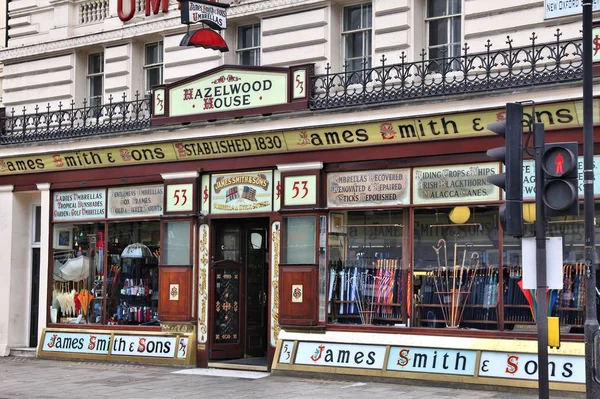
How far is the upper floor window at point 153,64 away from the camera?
2225 centimetres

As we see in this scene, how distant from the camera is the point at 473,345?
16406 mm

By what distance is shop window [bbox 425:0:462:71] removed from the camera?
18.0m

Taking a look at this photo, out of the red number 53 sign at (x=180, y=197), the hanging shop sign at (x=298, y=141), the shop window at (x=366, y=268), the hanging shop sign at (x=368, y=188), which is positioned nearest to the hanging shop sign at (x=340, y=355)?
the shop window at (x=366, y=268)

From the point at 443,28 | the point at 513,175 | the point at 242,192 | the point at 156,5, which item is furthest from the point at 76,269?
the point at 513,175

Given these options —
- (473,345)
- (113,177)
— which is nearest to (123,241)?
(113,177)

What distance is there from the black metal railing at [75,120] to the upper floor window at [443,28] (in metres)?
6.44

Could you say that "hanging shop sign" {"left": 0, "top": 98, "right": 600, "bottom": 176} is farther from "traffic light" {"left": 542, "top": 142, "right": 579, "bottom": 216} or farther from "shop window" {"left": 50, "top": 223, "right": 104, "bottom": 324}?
"traffic light" {"left": 542, "top": 142, "right": 579, "bottom": 216}

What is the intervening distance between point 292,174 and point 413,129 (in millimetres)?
2787

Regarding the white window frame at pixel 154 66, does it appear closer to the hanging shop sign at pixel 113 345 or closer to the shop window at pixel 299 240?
the shop window at pixel 299 240

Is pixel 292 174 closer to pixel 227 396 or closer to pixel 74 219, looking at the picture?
pixel 227 396

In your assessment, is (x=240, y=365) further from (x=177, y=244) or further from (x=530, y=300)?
(x=530, y=300)

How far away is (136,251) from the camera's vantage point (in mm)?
21719

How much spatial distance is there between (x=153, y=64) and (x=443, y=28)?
286 inches

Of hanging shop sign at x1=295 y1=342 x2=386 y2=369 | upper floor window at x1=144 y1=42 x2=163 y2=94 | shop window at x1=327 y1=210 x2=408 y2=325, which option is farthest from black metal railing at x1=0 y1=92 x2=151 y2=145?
hanging shop sign at x1=295 y1=342 x2=386 y2=369
